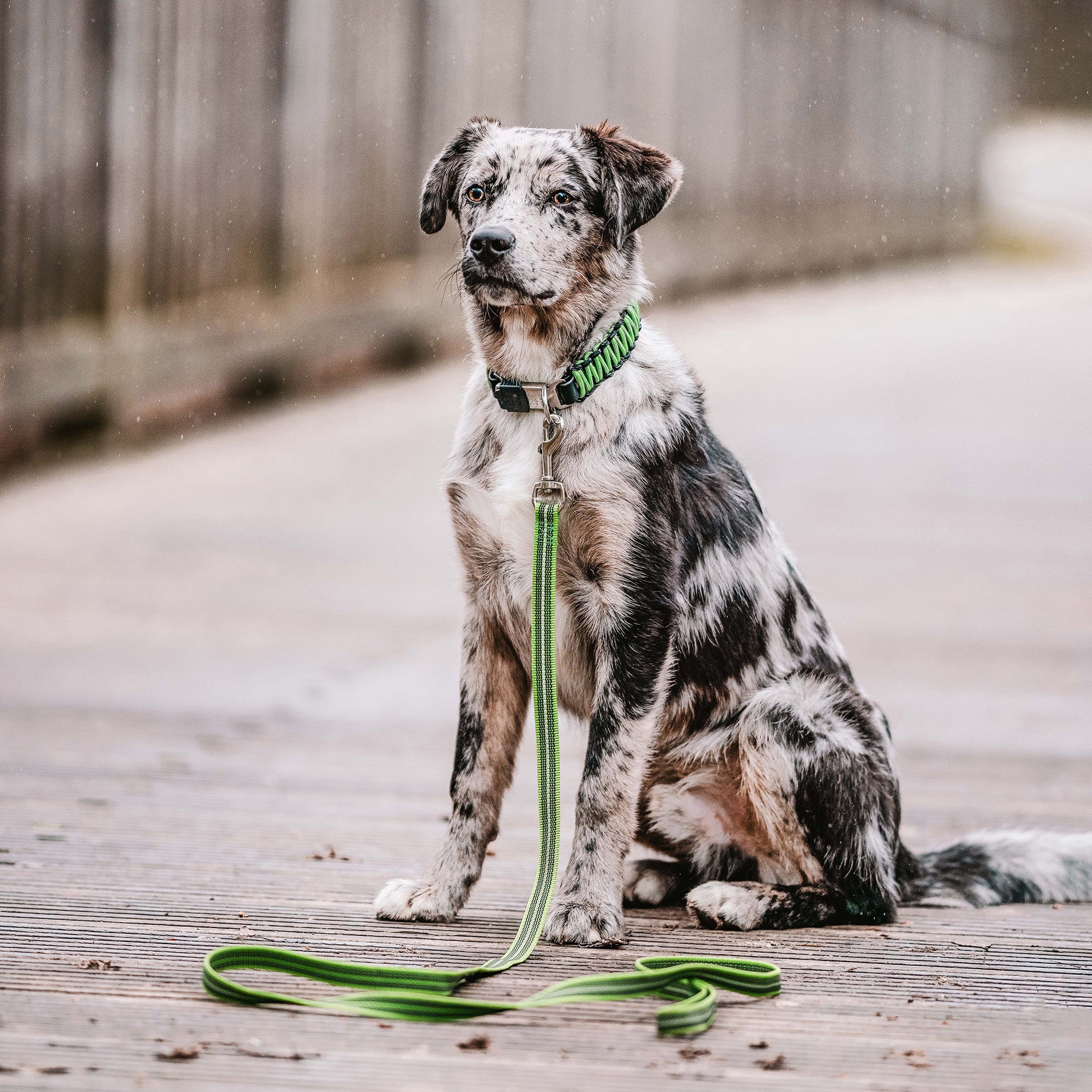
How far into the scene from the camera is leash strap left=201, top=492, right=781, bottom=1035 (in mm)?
2055

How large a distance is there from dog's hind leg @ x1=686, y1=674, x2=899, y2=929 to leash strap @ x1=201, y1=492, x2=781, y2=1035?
1.20 ft

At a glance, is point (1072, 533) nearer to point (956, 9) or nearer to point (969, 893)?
point (969, 893)

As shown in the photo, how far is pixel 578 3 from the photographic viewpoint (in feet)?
37.7

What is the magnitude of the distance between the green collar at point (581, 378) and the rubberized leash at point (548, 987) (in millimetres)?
153

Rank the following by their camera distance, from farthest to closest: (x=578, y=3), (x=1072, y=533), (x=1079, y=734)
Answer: (x=578, y=3) → (x=1072, y=533) → (x=1079, y=734)

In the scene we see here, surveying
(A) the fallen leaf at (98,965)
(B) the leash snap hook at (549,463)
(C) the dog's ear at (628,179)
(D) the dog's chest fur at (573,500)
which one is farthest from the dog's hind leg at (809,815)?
(A) the fallen leaf at (98,965)

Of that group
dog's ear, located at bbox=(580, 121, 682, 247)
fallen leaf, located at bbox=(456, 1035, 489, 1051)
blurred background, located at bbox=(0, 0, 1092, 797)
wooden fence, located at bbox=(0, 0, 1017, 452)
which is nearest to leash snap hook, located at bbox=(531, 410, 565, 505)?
dog's ear, located at bbox=(580, 121, 682, 247)

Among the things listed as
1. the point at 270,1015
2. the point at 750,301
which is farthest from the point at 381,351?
the point at 270,1015

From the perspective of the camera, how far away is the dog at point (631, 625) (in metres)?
2.62

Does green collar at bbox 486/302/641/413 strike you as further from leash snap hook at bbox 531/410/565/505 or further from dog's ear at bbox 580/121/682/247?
dog's ear at bbox 580/121/682/247

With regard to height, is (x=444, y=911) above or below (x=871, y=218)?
below

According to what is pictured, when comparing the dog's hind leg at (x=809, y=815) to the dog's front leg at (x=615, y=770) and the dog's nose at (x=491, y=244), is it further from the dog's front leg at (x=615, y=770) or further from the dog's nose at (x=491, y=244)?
the dog's nose at (x=491, y=244)

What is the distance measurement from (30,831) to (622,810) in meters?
1.34

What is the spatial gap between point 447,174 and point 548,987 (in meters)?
1.55
